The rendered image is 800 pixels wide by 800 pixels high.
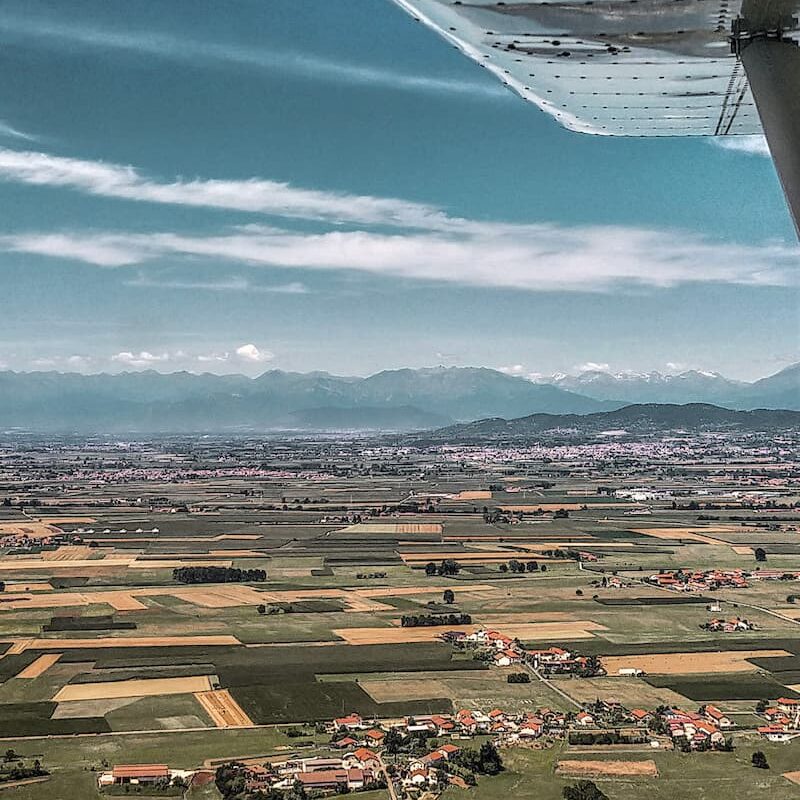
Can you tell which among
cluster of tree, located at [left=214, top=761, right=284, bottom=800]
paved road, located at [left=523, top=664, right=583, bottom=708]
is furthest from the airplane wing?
paved road, located at [left=523, top=664, right=583, bottom=708]

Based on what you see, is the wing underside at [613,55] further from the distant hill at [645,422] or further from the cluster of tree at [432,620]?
the distant hill at [645,422]

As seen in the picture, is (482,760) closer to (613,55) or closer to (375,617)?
(375,617)

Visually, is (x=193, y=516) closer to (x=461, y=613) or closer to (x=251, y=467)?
(x=461, y=613)

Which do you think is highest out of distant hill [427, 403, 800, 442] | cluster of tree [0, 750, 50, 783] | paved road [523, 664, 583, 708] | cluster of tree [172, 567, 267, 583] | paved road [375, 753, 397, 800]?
distant hill [427, 403, 800, 442]

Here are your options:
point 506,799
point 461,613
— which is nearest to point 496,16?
point 506,799

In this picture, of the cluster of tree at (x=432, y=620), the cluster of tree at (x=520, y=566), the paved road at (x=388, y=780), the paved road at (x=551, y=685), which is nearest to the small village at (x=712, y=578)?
the cluster of tree at (x=520, y=566)

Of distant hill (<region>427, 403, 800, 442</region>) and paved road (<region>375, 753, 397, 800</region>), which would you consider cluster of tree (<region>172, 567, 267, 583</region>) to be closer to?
paved road (<region>375, 753, 397, 800</region>)
